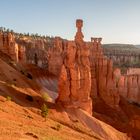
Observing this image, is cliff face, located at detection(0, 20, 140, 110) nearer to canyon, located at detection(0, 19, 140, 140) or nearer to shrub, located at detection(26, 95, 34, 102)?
canyon, located at detection(0, 19, 140, 140)

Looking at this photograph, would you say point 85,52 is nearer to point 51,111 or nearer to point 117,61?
point 51,111

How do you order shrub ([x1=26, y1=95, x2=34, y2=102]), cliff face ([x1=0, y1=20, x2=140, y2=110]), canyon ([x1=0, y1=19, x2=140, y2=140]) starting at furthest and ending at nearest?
cliff face ([x1=0, y1=20, x2=140, y2=110]) → canyon ([x1=0, y1=19, x2=140, y2=140]) → shrub ([x1=26, y1=95, x2=34, y2=102])

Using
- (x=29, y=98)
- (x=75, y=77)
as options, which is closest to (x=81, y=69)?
(x=75, y=77)

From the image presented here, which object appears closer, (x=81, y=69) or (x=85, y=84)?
(x=81, y=69)


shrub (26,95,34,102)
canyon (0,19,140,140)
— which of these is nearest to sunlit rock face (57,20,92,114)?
canyon (0,19,140,140)

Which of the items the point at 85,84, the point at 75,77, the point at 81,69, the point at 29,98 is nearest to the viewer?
the point at 29,98

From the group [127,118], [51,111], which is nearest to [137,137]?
[127,118]

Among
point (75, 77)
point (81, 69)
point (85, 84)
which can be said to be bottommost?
point (85, 84)

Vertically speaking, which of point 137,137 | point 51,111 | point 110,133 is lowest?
point 137,137

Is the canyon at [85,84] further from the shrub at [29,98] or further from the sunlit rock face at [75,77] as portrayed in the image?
the shrub at [29,98]

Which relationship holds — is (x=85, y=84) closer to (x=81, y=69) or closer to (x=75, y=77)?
(x=81, y=69)

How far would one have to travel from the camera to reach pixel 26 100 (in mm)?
36938

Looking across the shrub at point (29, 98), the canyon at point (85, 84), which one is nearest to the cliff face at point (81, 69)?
the canyon at point (85, 84)

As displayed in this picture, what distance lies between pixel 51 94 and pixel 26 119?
23.7 metres
